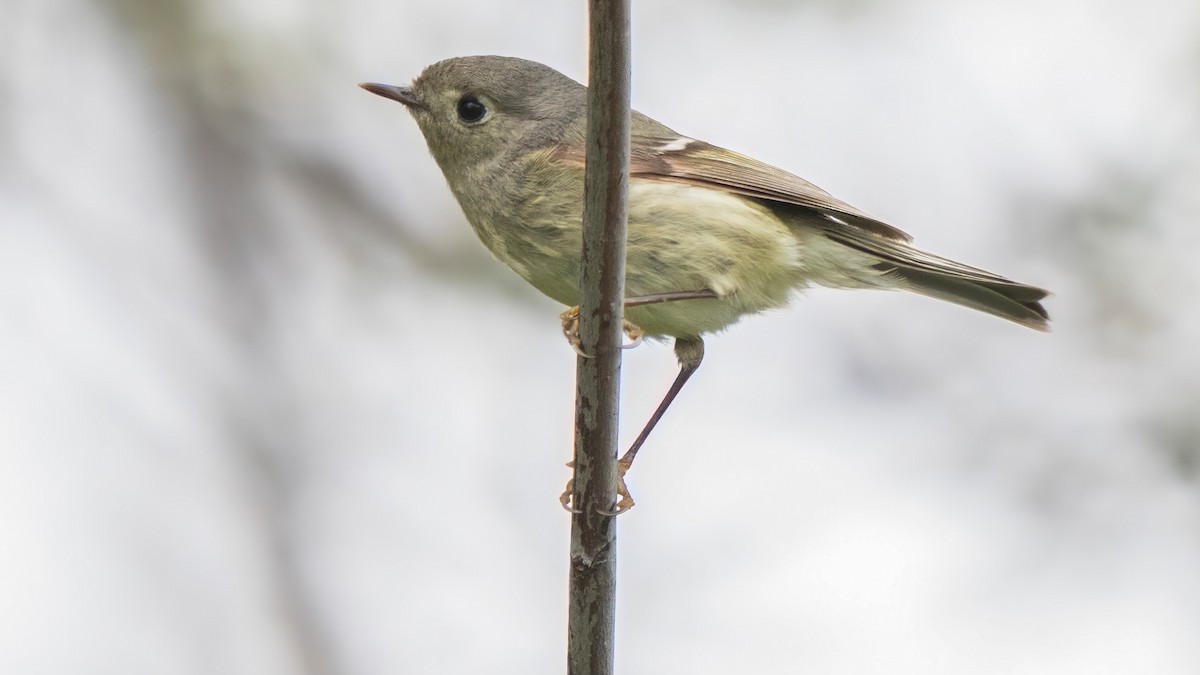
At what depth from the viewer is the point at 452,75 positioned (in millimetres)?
3717

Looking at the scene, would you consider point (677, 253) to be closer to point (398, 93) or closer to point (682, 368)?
point (682, 368)

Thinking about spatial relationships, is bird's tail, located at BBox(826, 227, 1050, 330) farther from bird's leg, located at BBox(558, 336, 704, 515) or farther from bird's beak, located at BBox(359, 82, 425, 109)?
bird's beak, located at BBox(359, 82, 425, 109)

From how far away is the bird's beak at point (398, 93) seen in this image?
3.72 meters

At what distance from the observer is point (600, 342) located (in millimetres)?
2174

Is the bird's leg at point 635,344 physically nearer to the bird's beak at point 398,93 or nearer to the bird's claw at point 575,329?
the bird's claw at point 575,329

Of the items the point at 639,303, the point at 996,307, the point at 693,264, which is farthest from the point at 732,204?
the point at 996,307

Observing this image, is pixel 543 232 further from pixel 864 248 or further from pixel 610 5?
pixel 610 5

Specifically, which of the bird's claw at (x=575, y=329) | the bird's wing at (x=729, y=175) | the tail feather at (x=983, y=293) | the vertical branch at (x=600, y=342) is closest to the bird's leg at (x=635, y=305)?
the bird's claw at (x=575, y=329)

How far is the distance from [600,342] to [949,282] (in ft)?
6.11

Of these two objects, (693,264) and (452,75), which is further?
(452,75)

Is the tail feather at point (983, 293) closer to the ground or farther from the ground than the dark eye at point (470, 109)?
closer to the ground

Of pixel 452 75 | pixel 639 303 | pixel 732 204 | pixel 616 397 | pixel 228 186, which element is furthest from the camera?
pixel 228 186

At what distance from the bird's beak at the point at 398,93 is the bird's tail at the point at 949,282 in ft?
4.27

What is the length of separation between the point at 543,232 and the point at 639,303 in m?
0.31
